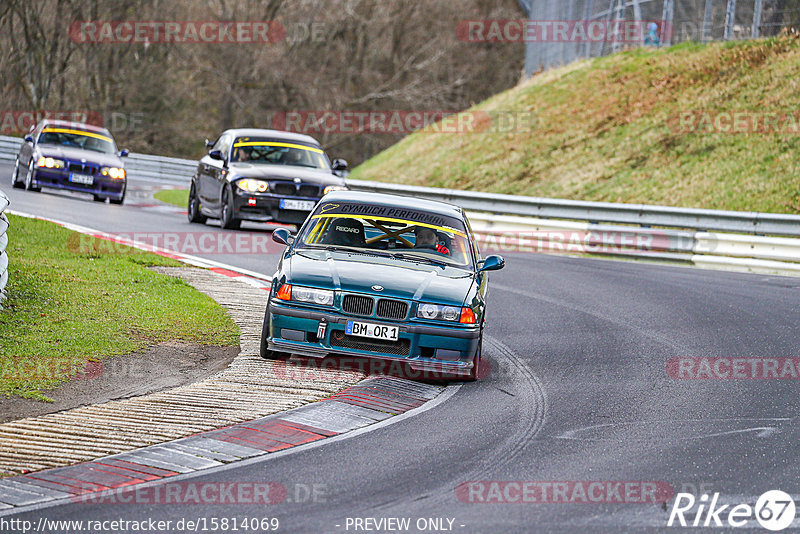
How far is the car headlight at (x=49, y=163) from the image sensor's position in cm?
2288

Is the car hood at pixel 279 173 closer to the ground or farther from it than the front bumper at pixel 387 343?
farther from it

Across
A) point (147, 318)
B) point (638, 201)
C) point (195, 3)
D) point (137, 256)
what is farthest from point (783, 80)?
point (195, 3)

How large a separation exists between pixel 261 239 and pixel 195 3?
129ft

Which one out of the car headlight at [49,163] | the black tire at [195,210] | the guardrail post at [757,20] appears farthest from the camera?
the guardrail post at [757,20]

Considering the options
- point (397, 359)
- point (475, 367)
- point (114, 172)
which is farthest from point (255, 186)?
point (397, 359)

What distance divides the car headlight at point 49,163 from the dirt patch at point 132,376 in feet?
46.9

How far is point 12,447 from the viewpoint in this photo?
6.32 metres

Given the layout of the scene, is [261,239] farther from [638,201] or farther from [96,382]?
[638,201]

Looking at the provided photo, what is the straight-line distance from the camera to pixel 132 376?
8469mm

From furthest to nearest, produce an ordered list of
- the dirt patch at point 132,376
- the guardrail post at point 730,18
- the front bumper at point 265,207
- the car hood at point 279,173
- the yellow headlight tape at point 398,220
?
the guardrail post at point 730,18
the car hood at point 279,173
the front bumper at point 265,207
the yellow headlight tape at point 398,220
the dirt patch at point 132,376

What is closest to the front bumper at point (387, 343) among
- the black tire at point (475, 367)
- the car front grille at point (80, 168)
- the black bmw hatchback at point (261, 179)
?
the black tire at point (475, 367)

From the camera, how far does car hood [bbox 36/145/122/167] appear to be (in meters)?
23.0

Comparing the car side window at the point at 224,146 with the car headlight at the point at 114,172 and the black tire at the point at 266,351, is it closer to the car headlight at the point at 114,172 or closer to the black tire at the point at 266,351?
the car headlight at the point at 114,172

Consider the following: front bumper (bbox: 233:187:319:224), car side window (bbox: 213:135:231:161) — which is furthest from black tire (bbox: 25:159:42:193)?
front bumper (bbox: 233:187:319:224)
